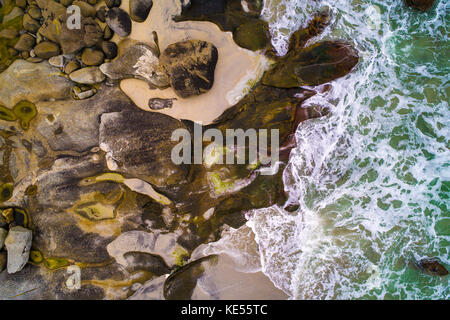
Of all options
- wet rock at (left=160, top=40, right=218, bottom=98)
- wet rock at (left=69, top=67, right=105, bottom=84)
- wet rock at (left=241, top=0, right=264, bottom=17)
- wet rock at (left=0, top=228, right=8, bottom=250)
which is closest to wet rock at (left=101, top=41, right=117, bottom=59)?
wet rock at (left=69, top=67, right=105, bottom=84)

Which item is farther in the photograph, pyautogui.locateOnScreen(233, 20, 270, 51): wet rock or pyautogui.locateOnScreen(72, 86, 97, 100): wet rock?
pyautogui.locateOnScreen(72, 86, 97, 100): wet rock

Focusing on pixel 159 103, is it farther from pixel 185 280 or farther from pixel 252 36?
pixel 185 280

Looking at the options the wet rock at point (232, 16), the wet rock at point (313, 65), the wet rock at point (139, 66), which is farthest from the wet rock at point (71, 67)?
the wet rock at point (313, 65)

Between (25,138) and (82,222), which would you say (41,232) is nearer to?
(82,222)

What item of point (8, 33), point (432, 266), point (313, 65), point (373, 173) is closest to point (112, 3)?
point (8, 33)

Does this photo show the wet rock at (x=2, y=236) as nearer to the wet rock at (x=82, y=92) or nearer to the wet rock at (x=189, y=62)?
the wet rock at (x=82, y=92)

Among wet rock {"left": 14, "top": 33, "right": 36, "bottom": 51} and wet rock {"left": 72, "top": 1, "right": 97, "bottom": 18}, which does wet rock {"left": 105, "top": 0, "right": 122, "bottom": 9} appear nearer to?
wet rock {"left": 72, "top": 1, "right": 97, "bottom": 18}
